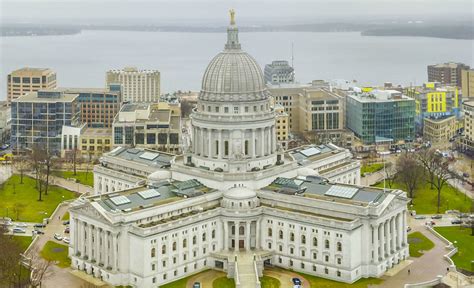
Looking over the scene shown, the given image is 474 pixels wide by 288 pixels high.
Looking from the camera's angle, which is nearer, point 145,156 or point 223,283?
point 223,283

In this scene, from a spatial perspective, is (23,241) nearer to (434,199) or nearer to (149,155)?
(149,155)

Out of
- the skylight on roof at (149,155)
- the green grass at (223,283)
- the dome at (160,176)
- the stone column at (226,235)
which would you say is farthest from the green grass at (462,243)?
the skylight on roof at (149,155)

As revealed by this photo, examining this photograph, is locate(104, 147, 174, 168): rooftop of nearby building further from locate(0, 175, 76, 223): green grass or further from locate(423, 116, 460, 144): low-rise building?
locate(423, 116, 460, 144): low-rise building

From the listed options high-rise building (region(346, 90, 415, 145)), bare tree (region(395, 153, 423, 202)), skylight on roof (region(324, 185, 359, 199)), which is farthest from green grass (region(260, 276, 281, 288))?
high-rise building (region(346, 90, 415, 145))

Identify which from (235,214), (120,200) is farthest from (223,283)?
(120,200)

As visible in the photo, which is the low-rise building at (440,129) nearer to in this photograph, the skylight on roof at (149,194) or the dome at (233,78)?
the dome at (233,78)

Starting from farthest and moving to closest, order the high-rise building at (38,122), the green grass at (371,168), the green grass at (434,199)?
the high-rise building at (38,122) → the green grass at (371,168) → the green grass at (434,199)

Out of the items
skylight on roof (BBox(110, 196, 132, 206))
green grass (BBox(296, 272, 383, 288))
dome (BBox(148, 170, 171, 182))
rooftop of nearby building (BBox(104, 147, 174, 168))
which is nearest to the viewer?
green grass (BBox(296, 272, 383, 288))
